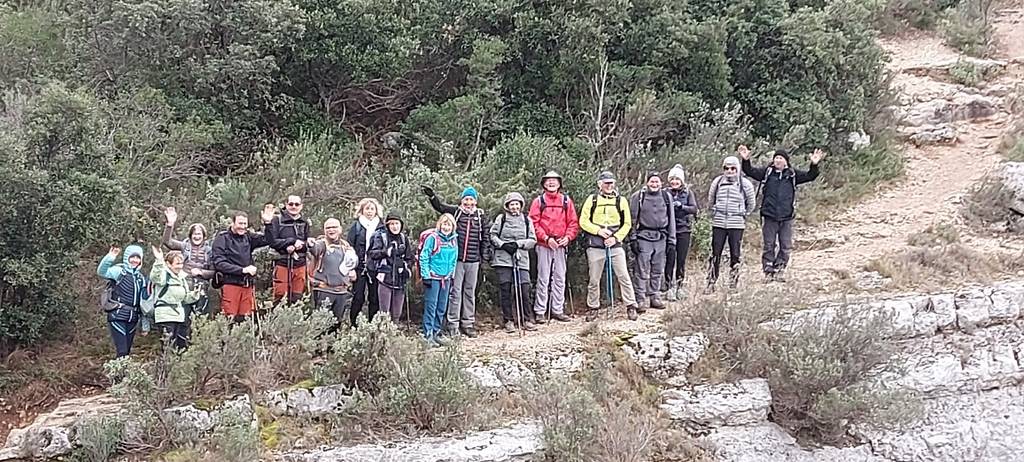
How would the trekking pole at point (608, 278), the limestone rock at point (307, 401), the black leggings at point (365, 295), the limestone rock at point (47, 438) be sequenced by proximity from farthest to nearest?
the trekking pole at point (608, 278) → the black leggings at point (365, 295) → the limestone rock at point (307, 401) → the limestone rock at point (47, 438)

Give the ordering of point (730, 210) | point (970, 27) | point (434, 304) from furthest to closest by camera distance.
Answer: point (970, 27), point (730, 210), point (434, 304)

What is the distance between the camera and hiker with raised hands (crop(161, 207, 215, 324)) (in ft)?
27.2

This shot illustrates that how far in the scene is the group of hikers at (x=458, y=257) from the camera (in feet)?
27.0

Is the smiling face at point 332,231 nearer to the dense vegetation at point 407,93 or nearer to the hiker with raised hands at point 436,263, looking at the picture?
the hiker with raised hands at point 436,263

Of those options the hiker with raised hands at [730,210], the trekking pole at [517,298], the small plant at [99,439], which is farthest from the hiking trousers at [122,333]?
the hiker with raised hands at [730,210]

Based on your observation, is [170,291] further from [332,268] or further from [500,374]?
[500,374]

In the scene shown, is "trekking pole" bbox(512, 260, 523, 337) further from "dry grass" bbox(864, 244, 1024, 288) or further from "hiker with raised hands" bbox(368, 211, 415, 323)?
"dry grass" bbox(864, 244, 1024, 288)

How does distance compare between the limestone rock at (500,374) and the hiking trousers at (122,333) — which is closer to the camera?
the hiking trousers at (122,333)

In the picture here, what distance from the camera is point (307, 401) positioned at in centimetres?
798

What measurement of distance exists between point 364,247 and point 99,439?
2.69 m

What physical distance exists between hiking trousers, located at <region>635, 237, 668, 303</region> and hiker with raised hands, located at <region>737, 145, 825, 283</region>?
140cm

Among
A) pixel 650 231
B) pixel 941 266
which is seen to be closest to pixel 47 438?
pixel 650 231

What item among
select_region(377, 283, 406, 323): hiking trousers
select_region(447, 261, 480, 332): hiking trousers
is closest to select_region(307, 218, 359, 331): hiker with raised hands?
select_region(377, 283, 406, 323): hiking trousers

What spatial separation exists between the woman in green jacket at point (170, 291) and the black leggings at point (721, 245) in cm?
533
